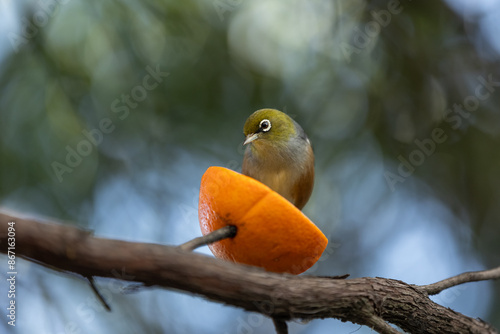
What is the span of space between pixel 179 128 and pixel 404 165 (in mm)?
2357

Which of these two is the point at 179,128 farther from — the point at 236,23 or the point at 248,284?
the point at 248,284

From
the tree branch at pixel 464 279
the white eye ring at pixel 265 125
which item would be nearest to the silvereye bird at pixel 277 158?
the white eye ring at pixel 265 125

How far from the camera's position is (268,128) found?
3.46 meters

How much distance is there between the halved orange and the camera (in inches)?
86.2

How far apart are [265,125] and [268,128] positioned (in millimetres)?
34

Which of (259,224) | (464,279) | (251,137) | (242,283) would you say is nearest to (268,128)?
(251,137)

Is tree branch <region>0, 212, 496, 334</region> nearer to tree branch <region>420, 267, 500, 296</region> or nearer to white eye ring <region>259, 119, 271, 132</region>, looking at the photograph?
tree branch <region>420, 267, 500, 296</region>

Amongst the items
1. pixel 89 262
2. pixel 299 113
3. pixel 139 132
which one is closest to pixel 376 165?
pixel 299 113

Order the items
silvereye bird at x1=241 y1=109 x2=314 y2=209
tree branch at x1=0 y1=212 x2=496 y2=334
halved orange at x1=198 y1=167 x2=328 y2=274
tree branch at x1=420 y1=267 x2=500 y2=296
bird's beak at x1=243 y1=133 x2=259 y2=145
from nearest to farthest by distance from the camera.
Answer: tree branch at x1=0 y1=212 x2=496 y2=334, halved orange at x1=198 y1=167 x2=328 y2=274, tree branch at x1=420 y1=267 x2=500 y2=296, bird's beak at x1=243 y1=133 x2=259 y2=145, silvereye bird at x1=241 y1=109 x2=314 y2=209

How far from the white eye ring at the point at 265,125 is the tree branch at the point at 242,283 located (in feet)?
4.38

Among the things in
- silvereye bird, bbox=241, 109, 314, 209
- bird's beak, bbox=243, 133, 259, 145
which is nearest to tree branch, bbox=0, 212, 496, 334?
silvereye bird, bbox=241, 109, 314, 209

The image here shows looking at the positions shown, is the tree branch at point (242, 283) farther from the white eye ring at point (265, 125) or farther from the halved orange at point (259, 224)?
the white eye ring at point (265, 125)

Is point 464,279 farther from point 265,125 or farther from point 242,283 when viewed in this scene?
point 265,125

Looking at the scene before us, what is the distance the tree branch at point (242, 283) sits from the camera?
1.65 metres
